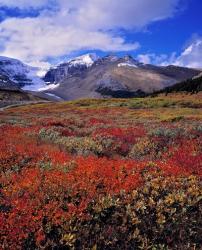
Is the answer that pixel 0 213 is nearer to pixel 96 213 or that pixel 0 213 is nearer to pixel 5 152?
pixel 96 213

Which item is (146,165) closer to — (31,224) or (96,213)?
(96,213)

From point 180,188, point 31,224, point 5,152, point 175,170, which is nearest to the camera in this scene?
point 31,224

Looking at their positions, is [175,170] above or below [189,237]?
above

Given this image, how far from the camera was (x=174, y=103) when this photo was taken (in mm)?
96875

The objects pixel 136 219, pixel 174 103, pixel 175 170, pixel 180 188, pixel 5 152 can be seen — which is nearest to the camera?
pixel 136 219

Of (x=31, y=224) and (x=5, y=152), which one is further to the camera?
(x=5, y=152)

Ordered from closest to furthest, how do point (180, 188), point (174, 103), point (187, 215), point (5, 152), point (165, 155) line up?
point (187, 215) < point (180, 188) < point (5, 152) < point (165, 155) < point (174, 103)

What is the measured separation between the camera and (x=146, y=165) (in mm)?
14656

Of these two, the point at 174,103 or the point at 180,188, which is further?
the point at 174,103

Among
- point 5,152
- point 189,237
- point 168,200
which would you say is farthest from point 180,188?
point 5,152

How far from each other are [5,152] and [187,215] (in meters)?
7.33

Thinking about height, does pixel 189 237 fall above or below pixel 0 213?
below

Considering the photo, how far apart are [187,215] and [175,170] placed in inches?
109

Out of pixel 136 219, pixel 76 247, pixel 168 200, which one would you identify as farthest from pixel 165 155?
pixel 76 247
